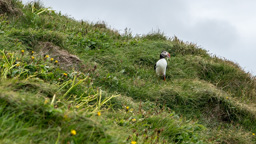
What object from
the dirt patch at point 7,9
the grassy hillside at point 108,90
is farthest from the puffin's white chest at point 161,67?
the dirt patch at point 7,9

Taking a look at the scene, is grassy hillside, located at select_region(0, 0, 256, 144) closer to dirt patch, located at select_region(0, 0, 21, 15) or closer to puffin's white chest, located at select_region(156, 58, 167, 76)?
dirt patch, located at select_region(0, 0, 21, 15)

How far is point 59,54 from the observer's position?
6957 mm

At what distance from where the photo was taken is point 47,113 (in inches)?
129

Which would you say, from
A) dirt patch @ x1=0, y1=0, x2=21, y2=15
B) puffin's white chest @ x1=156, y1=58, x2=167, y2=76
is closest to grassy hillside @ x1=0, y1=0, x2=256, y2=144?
dirt patch @ x1=0, y1=0, x2=21, y2=15

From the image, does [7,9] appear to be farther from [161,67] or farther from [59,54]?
[161,67]

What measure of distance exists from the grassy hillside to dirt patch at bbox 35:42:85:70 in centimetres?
2

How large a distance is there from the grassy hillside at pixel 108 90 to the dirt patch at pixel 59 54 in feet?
0.08

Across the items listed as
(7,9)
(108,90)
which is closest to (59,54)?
(108,90)

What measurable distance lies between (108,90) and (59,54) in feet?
5.14

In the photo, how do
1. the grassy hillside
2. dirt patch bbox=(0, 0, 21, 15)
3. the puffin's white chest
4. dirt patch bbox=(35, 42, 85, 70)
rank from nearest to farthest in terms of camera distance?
the grassy hillside
dirt patch bbox=(35, 42, 85, 70)
the puffin's white chest
dirt patch bbox=(0, 0, 21, 15)

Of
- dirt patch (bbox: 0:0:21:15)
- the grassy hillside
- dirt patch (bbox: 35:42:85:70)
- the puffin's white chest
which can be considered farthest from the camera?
dirt patch (bbox: 0:0:21:15)

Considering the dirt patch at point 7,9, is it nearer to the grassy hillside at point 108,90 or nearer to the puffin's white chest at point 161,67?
the grassy hillside at point 108,90

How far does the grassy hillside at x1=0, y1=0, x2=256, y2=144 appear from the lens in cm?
324

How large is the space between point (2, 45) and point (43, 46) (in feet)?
3.90
